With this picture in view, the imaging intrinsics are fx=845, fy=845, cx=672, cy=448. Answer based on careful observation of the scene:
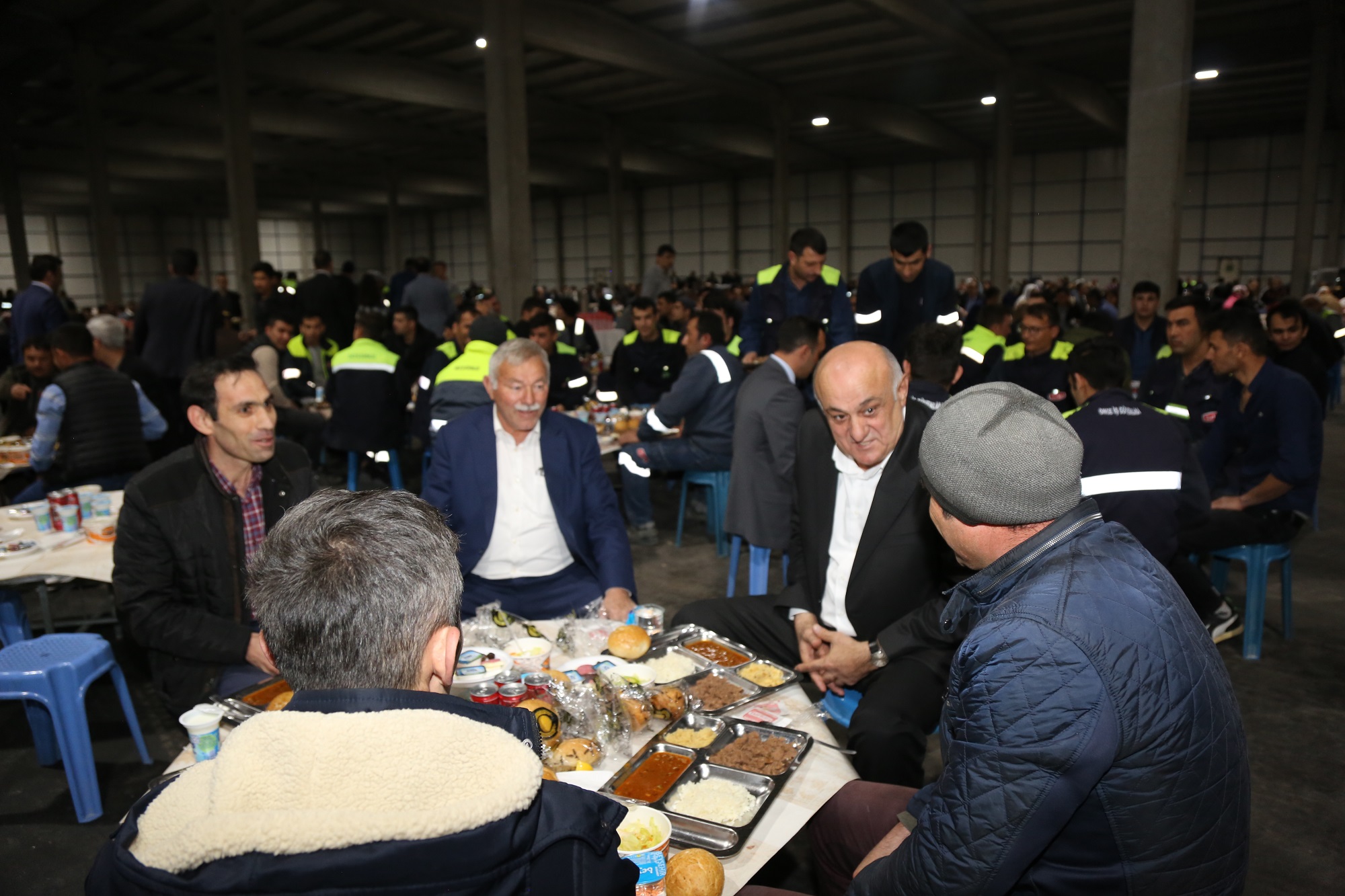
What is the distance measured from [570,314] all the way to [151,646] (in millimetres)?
7304

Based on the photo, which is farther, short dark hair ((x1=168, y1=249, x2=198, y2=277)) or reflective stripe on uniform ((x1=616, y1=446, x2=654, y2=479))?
short dark hair ((x1=168, y1=249, x2=198, y2=277))

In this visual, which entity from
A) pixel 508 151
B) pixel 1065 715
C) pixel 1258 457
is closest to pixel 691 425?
pixel 1258 457

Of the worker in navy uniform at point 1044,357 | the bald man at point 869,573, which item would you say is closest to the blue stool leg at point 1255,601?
the worker in navy uniform at point 1044,357

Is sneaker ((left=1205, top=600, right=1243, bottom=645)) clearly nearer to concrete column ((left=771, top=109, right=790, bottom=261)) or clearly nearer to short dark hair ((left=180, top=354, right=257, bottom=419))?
short dark hair ((left=180, top=354, right=257, bottom=419))

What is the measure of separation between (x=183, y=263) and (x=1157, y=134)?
28.1 feet

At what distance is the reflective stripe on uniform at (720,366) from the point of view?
5562 millimetres

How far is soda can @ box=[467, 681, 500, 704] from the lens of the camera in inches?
81.0

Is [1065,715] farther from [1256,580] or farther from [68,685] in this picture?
[1256,580]

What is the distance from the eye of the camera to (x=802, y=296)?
5.77 meters

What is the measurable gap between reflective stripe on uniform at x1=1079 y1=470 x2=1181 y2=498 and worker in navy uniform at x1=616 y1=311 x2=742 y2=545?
240 centimetres

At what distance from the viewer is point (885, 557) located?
2771 mm

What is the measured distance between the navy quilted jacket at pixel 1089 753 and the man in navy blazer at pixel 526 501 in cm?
199

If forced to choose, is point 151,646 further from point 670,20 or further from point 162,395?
point 670,20

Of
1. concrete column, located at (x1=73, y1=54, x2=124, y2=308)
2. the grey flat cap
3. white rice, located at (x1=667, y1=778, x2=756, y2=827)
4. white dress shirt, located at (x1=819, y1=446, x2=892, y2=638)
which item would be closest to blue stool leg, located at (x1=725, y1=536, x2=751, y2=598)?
white dress shirt, located at (x1=819, y1=446, x2=892, y2=638)
